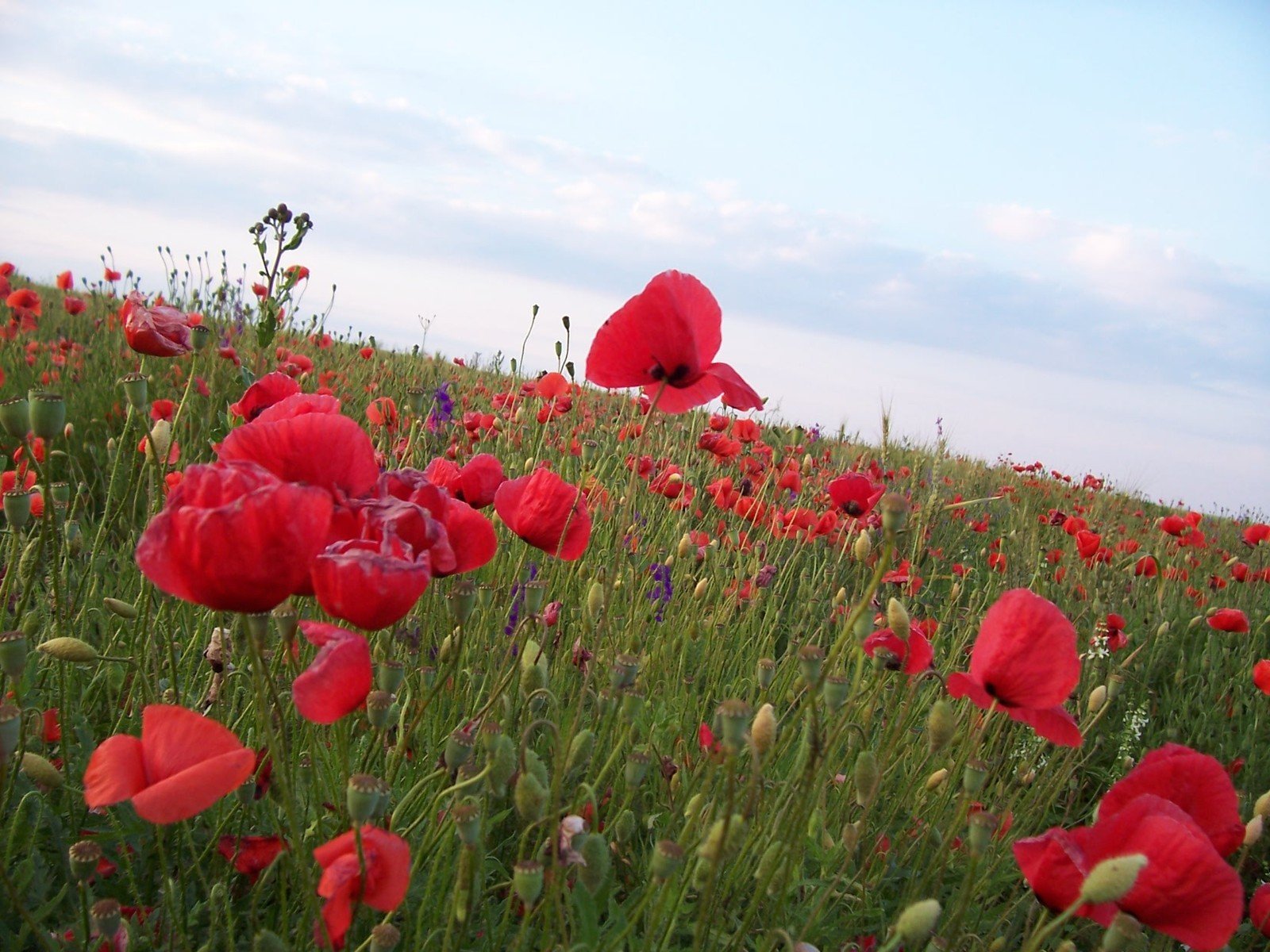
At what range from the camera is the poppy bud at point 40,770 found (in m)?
1.18

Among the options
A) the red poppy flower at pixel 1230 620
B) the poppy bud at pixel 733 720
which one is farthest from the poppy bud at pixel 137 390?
the red poppy flower at pixel 1230 620

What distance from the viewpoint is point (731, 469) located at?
457 centimetres

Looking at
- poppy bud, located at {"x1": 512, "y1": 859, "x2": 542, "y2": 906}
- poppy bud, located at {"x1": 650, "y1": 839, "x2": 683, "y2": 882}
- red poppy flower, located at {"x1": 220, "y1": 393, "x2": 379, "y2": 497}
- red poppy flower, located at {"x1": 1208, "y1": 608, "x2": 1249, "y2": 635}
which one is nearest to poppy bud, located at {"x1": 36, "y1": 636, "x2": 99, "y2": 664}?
red poppy flower, located at {"x1": 220, "y1": 393, "x2": 379, "y2": 497}

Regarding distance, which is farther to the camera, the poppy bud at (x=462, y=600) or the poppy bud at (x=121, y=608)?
the poppy bud at (x=121, y=608)

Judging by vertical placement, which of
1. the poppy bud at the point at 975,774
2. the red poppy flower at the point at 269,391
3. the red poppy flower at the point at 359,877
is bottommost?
the red poppy flower at the point at 359,877

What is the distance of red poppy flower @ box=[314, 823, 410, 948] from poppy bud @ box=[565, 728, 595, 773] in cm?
27

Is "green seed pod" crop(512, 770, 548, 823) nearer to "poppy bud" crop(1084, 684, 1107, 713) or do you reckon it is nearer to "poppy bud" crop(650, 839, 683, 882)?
"poppy bud" crop(650, 839, 683, 882)

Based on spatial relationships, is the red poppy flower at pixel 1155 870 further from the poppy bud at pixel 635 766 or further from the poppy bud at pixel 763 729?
the poppy bud at pixel 635 766

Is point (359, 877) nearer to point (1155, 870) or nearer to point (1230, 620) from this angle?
point (1155, 870)

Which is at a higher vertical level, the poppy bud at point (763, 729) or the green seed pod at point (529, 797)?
the poppy bud at point (763, 729)

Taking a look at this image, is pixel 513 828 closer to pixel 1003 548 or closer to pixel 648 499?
pixel 648 499

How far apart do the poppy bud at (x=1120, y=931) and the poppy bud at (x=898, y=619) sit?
1.65ft

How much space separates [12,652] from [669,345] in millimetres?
963

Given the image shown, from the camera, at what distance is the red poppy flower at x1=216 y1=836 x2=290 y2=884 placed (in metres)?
1.28
